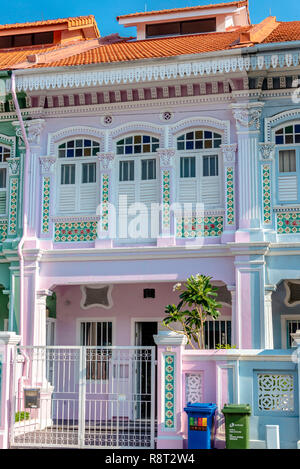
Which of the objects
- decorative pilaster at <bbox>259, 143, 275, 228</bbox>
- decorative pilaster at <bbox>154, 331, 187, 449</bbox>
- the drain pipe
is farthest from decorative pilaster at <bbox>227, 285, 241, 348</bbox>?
the drain pipe

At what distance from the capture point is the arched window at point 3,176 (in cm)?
1636

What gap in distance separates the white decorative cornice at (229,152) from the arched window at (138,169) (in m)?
1.49

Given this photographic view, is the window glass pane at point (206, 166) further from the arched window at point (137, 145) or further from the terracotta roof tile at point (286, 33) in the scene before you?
the terracotta roof tile at point (286, 33)

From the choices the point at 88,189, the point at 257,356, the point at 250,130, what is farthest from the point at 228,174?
the point at 257,356

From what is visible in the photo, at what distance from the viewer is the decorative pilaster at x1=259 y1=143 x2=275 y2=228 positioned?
49.0ft

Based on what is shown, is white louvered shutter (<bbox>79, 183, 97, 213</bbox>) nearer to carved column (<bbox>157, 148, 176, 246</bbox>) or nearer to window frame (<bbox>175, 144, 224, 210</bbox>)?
carved column (<bbox>157, 148, 176, 246</bbox>)

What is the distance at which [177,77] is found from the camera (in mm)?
15164

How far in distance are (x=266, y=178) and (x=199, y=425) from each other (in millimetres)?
5968

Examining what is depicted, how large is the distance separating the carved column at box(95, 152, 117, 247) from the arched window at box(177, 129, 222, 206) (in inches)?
57.7

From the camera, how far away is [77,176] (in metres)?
16.1

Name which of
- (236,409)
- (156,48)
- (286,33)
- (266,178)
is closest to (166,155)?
(266,178)

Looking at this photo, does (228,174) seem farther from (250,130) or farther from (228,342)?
(228,342)

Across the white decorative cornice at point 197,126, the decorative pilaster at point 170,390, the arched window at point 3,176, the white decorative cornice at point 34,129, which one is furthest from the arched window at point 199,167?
the decorative pilaster at point 170,390

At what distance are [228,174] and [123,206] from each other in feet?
7.68
